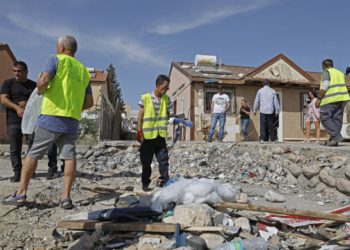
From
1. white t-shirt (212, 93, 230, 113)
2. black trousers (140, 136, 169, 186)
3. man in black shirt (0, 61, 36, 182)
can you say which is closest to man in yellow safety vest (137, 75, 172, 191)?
black trousers (140, 136, 169, 186)

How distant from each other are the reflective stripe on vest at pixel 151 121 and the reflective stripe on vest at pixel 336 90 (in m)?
3.88

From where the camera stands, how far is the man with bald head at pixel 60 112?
3.44 metres

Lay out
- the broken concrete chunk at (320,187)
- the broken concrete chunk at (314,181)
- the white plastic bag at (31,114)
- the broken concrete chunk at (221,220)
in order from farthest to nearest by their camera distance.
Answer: the broken concrete chunk at (314,181) → the broken concrete chunk at (320,187) → the white plastic bag at (31,114) → the broken concrete chunk at (221,220)

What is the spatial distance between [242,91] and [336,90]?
9.03 meters

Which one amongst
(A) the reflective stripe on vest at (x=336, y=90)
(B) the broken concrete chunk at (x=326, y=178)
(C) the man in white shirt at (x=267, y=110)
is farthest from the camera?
(C) the man in white shirt at (x=267, y=110)

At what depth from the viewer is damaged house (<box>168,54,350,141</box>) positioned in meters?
15.2

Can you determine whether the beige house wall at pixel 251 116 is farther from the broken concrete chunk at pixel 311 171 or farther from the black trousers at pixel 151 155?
the black trousers at pixel 151 155

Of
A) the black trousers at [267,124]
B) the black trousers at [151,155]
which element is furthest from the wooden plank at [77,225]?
the black trousers at [267,124]

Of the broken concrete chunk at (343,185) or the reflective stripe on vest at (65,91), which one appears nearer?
the reflective stripe on vest at (65,91)

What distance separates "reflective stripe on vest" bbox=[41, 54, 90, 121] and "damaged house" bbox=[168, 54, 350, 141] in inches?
452

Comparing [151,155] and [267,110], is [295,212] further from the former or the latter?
[267,110]

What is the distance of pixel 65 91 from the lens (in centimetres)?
351

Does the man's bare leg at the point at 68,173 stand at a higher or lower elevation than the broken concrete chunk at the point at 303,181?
higher

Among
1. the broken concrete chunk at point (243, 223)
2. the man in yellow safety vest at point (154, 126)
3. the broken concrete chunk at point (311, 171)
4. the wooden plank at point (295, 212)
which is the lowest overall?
the broken concrete chunk at point (243, 223)
